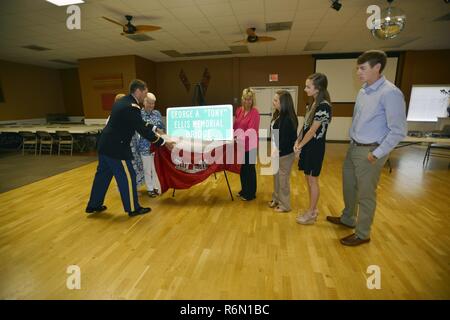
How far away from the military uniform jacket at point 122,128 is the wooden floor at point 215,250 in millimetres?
826

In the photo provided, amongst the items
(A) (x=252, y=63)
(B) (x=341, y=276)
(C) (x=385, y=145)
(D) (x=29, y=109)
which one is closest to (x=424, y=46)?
(A) (x=252, y=63)

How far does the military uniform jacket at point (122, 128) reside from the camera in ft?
8.16

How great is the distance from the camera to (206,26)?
17.1ft

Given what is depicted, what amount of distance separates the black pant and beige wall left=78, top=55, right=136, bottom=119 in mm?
6730

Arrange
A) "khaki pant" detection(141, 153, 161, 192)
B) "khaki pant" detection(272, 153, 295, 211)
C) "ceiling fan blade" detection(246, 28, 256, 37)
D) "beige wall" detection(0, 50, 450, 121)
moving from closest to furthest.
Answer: "khaki pant" detection(272, 153, 295, 211)
"khaki pant" detection(141, 153, 161, 192)
"ceiling fan blade" detection(246, 28, 256, 37)
"beige wall" detection(0, 50, 450, 121)

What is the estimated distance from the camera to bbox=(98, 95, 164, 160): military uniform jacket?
249cm

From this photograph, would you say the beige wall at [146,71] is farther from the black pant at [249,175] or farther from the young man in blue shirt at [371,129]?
the young man in blue shirt at [371,129]

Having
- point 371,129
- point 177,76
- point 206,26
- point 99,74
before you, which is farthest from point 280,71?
point 371,129

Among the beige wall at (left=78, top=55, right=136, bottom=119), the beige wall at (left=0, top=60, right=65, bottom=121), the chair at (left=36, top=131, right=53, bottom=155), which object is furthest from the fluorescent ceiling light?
the beige wall at (left=0, top=60, right=65, bottom=121)

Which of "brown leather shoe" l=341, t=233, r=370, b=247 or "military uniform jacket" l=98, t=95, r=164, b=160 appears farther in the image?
"military uniform jacket" l=98, t=95, r=164, b=160

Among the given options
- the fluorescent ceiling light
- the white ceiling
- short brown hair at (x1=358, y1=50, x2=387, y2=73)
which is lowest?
short brown hair at (x1=358, y1=50, x2=387, y2=73)

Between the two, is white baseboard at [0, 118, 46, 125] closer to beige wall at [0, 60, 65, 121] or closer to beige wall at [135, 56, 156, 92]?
beige wall at [0, 60, 65, 121]

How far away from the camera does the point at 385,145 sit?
5.95ft

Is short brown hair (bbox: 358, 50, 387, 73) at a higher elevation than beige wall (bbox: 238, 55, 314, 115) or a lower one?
lower
